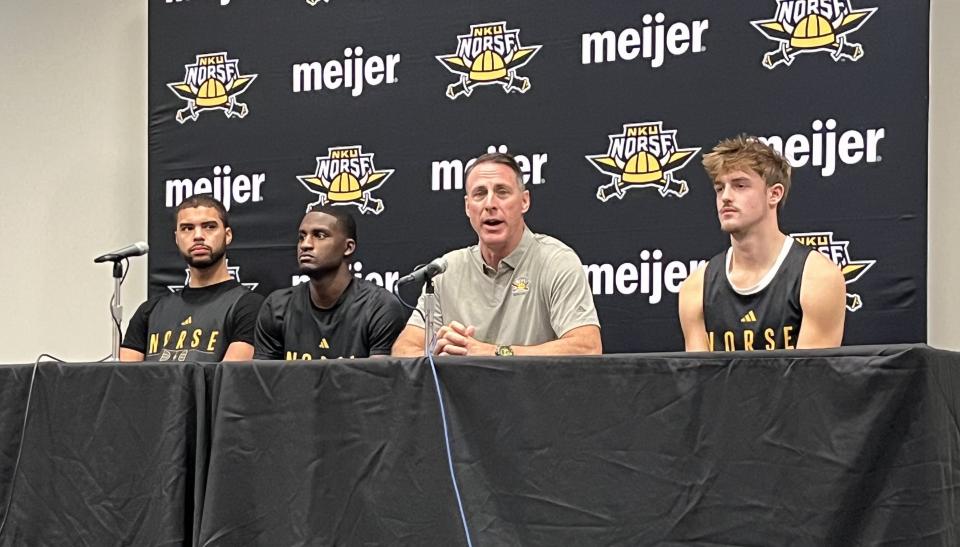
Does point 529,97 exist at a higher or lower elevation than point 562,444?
higher

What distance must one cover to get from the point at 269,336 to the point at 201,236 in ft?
Result: 1.55

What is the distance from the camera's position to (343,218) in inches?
139

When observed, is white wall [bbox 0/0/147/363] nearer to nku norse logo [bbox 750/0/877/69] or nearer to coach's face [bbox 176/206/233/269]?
coach's face [bbox 176/206/233/269]

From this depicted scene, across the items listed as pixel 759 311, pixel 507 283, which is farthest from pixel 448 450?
pixel 507 283

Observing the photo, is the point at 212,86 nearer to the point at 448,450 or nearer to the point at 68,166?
the point at 68,166

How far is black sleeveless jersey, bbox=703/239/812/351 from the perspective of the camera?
2.70 meters

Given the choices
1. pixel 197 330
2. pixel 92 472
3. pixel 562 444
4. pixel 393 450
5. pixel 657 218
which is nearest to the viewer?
pixel 562 444

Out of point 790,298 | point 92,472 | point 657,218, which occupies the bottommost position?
point 92,472

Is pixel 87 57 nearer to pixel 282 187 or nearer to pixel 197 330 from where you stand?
pixel 282 187

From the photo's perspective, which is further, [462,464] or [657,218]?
[657,218]

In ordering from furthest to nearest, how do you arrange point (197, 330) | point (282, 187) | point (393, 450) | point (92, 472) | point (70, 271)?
point (70, 271) < point (282, 187) < point (197, 330) < point (92, 472) < point (393, 450)

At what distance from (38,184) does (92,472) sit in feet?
8.25

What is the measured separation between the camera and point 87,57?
4.34 meters

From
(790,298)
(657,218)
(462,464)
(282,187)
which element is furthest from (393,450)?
(282,187)
